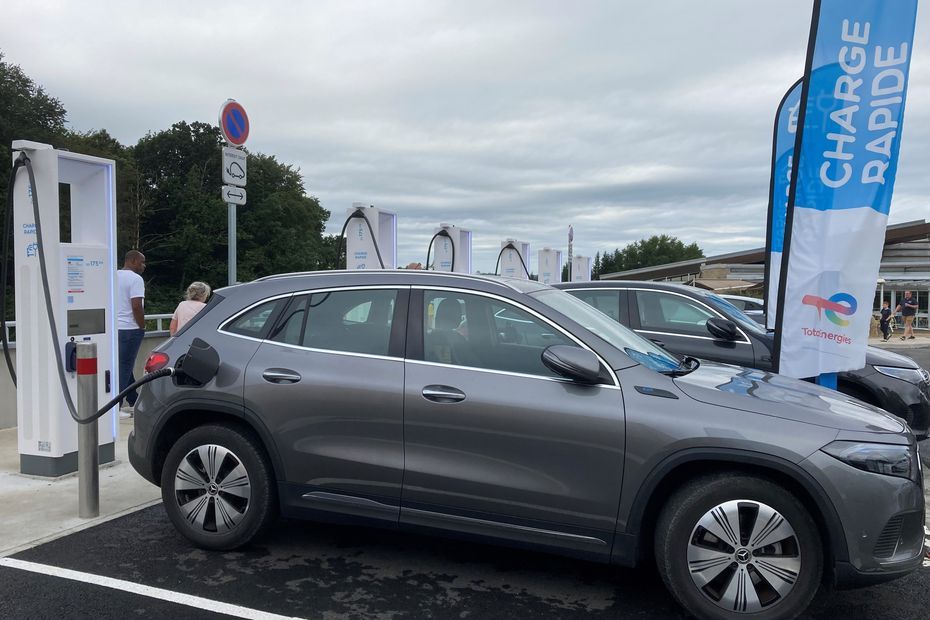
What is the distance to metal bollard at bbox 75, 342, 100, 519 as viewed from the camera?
4.59 m

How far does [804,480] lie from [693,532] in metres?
0.53

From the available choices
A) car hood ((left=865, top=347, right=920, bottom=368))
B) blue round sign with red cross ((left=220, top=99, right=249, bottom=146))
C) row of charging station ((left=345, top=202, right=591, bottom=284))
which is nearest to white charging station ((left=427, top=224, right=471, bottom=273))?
row of charging station ((left=345, top=202, right=591, bottom=284))

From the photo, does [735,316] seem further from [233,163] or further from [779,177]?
[233,163]

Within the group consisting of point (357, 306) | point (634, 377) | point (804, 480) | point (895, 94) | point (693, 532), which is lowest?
point (693, 532)

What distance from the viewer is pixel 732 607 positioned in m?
3.20

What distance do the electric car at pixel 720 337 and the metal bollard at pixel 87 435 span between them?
432 centimetres

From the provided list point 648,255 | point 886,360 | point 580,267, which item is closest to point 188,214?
point 580,267

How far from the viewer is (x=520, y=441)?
346 cm

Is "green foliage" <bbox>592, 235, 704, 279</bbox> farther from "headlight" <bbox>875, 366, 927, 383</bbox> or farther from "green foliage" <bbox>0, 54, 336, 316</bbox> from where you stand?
"headlight" <bbox>875, 366, 927, 383</bbox>

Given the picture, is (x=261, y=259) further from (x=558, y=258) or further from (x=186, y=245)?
(x=558, y=258)

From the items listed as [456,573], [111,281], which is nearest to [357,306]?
[456,573]

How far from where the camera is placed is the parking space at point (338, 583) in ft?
11.2

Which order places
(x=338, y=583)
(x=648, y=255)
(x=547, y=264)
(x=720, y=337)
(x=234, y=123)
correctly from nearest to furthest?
(x=338, y=583)
(x=720, y=337)
(x=234, y=123)
(x=547, y=264)
(x=648, y=255)

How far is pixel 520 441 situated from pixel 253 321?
1.79m
